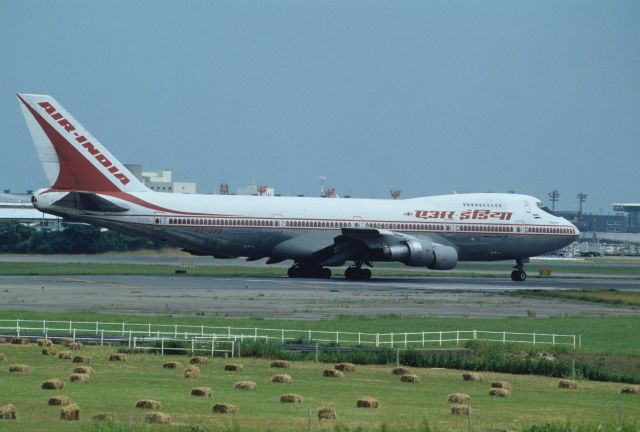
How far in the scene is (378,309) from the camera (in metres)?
59.5

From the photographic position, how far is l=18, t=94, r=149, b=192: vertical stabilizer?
243 feet

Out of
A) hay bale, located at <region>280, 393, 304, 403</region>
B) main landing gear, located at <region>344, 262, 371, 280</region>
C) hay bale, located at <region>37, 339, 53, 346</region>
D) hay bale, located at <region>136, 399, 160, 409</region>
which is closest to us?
hay bale, located at <region>136, 399, 160, 409</region>

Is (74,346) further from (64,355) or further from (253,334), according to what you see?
(253,334)

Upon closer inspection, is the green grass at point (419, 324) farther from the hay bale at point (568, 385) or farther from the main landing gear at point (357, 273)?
the main landing gear at point (357, 273)

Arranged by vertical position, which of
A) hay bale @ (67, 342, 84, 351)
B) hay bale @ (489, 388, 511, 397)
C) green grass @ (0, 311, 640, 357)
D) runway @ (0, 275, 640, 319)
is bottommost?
hay bale @ (489, 388, 511, 397)

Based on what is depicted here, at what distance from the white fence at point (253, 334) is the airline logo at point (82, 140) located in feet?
92.6

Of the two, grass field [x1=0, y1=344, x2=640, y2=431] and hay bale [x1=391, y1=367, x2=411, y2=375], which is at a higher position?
hay bale [x1=391, y1=367, x2=411, y2=375]

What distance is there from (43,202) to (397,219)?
23320 mm

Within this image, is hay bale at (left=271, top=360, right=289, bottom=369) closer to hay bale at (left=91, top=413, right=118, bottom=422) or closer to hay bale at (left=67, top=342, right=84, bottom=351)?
hay bale at (left=67, top=342, right=84, bottom=351)

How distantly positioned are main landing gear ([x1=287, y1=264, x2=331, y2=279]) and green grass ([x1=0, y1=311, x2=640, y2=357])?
27.4 m

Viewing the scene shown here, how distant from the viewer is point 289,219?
260ft

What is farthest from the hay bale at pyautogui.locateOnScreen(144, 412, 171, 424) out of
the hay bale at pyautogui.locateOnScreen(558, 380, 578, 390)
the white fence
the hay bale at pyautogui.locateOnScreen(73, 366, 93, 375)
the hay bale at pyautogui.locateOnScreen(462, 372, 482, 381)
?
the white fence

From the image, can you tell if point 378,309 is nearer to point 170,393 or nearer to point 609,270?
point 170,393

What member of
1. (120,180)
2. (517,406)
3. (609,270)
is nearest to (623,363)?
(517,406)
